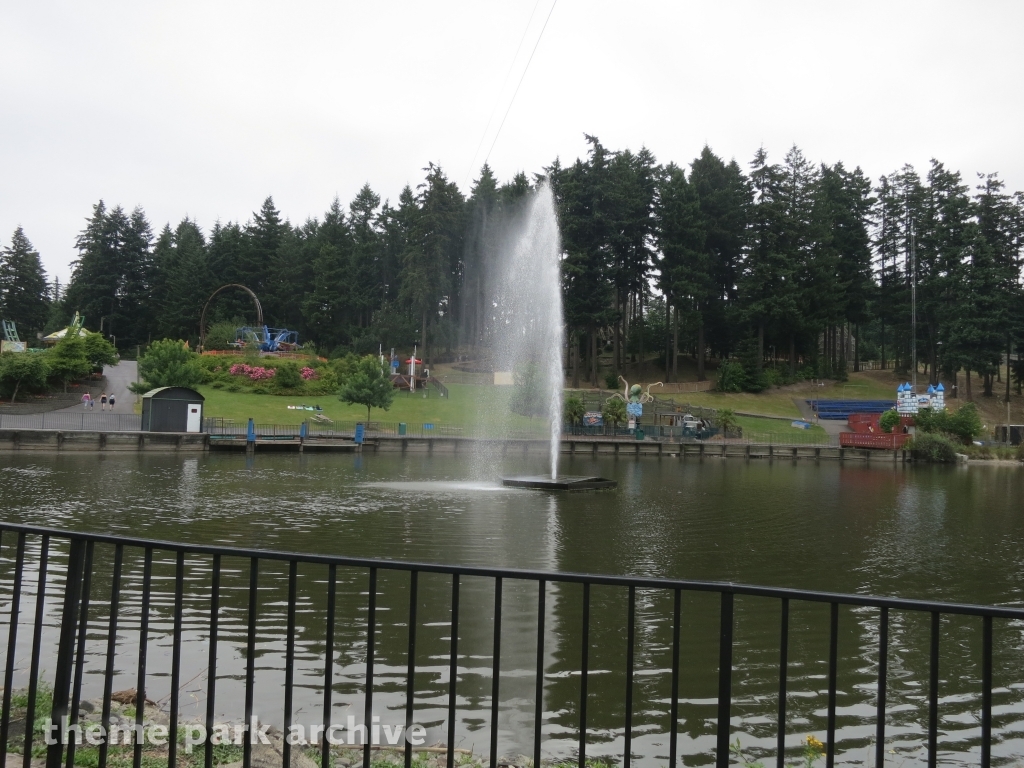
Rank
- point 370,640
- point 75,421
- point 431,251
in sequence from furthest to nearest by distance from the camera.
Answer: point 431,251 → point 75,421 → point 370,640

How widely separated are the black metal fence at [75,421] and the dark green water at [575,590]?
13.0 m

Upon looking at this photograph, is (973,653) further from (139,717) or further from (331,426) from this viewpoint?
(331,426)

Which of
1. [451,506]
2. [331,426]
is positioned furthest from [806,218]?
[451,506]

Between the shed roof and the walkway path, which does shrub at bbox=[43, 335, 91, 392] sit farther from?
the shed roof

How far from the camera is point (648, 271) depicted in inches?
3162

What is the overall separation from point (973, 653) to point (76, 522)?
1794cm

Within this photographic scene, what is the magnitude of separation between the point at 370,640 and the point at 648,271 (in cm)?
7880

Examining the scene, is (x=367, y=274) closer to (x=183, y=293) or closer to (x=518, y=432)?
(x=183, y=293)

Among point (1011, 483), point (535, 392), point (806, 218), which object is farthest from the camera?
point (806, 218)

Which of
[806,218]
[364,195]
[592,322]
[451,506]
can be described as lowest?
[451,506]

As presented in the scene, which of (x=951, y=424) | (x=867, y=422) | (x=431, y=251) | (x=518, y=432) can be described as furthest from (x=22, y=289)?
(x=951, y=424)

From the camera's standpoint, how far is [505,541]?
17.7 metres

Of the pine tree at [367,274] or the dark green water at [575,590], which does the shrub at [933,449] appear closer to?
the dark green water at [575,590]

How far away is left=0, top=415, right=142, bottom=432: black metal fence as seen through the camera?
144 feet
